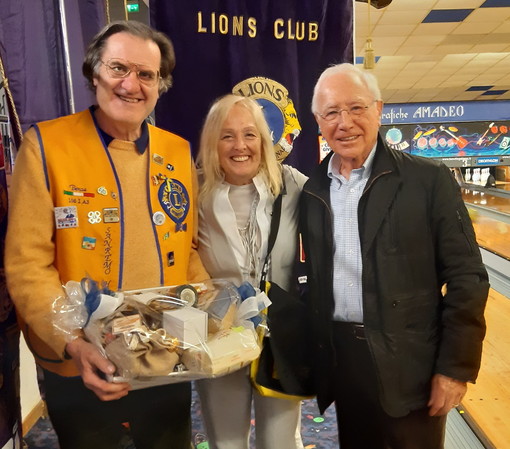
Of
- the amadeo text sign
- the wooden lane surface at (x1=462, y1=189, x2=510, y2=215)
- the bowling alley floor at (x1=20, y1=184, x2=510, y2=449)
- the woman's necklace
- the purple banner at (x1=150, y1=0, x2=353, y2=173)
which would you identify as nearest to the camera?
the woman's necklace

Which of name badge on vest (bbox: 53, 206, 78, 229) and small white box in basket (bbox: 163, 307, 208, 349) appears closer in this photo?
small white box in basket (bbox: 163, 307, 208, 349)

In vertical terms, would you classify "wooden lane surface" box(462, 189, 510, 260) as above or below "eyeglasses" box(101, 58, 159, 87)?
below

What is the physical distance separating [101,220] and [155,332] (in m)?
0.35

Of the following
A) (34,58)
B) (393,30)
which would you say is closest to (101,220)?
(34,58)

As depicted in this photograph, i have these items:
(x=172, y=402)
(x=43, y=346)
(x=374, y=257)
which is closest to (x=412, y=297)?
(x=374, y=257)

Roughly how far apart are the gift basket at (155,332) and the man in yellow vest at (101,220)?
0.22ft

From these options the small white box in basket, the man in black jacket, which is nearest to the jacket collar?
the man in black jacket

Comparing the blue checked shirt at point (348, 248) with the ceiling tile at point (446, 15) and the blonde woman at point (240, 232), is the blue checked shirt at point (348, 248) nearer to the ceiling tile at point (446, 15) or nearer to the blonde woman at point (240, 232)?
the blonde woman at point (240, 232)

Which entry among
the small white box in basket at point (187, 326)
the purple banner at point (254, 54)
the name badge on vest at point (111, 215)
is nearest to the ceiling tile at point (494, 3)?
the purple banner at point (254, 54)

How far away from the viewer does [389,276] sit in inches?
51.3

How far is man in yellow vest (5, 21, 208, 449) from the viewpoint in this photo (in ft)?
3.64

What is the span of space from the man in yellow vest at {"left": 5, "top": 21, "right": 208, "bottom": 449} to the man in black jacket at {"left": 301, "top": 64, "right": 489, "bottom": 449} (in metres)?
0.44

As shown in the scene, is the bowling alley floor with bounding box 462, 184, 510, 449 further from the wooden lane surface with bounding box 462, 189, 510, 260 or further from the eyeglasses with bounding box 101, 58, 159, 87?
the eyeglasses with bounding box 101, 58, 159, 87

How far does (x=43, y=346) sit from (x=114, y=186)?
1.40 feet
